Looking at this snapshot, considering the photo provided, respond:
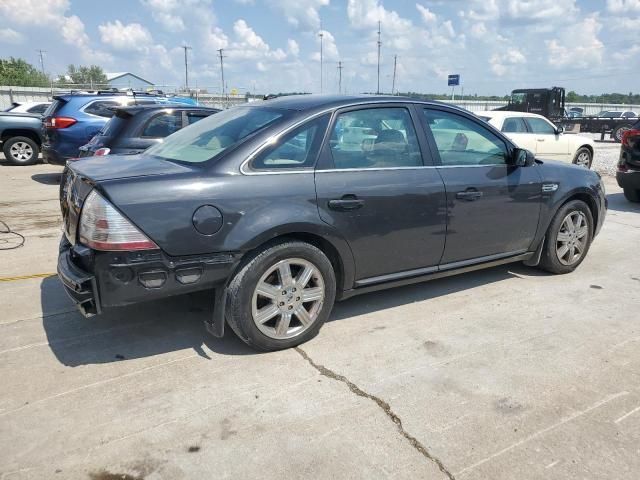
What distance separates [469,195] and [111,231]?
266 centimetres

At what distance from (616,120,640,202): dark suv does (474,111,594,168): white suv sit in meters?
2.48

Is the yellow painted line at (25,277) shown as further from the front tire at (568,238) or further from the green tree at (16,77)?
the green tree at (16,77)

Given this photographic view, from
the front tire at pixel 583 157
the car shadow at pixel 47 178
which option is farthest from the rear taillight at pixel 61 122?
the front tire at pixel 583 157

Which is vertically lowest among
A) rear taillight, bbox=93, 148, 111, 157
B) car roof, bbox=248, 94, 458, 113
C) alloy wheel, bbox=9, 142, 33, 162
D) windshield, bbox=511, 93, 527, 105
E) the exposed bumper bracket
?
the exposed bumper bracket

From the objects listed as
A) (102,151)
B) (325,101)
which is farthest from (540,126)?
(325,101)

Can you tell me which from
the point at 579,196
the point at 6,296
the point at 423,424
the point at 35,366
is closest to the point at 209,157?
the point at 35,366

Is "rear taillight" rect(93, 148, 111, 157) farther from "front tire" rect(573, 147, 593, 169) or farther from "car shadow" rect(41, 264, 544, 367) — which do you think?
"front tire" rect(573, 147, 593, 169)

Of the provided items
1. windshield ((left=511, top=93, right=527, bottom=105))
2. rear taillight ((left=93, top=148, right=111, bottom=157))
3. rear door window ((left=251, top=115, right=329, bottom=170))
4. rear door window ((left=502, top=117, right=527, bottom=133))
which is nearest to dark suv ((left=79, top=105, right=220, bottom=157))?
rear taillight ((left=93, top=148, right=111, bottom=157))

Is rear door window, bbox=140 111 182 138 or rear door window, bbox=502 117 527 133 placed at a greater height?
rear door window, bbox=502 117 527 133

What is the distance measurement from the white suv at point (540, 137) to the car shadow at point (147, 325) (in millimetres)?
7863

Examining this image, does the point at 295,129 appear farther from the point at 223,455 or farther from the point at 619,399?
the point at 619,399

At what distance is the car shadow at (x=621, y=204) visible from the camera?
345 inches

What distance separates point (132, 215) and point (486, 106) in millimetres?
41078

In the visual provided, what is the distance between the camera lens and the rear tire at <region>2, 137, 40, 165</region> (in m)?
13.2
